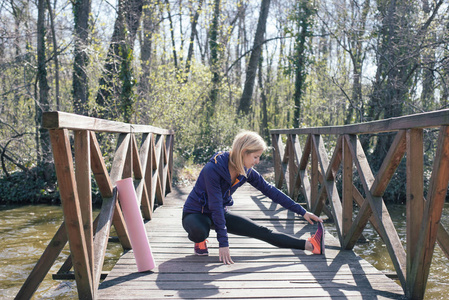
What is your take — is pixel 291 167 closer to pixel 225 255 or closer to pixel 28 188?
pixel 225 255

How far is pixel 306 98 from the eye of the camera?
47.4ft

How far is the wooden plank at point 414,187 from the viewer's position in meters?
2.50

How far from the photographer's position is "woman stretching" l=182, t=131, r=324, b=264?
3.13 m

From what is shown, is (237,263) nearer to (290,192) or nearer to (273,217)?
(273,217)

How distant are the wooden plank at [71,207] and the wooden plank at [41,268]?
37 cm

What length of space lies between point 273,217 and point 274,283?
7.69 feet

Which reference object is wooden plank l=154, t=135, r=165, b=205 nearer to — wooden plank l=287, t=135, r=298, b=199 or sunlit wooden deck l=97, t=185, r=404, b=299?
sunlit wooden deck l=97, t=185, r=404, b=299

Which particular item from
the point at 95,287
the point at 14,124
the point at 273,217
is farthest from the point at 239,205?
the point at 14,124

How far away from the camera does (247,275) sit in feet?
9.74

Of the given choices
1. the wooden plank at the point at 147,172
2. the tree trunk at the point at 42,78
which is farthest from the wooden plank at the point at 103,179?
the tree trunk at the point at 42,78

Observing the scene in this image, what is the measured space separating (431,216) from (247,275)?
4.29 feet

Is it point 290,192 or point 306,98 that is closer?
point 290,192

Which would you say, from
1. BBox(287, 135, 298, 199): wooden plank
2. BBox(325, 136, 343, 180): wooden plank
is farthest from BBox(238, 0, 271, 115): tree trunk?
BBox(325, 136, 343, 180): wooden plank

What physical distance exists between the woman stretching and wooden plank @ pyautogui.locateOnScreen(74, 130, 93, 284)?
101cm
